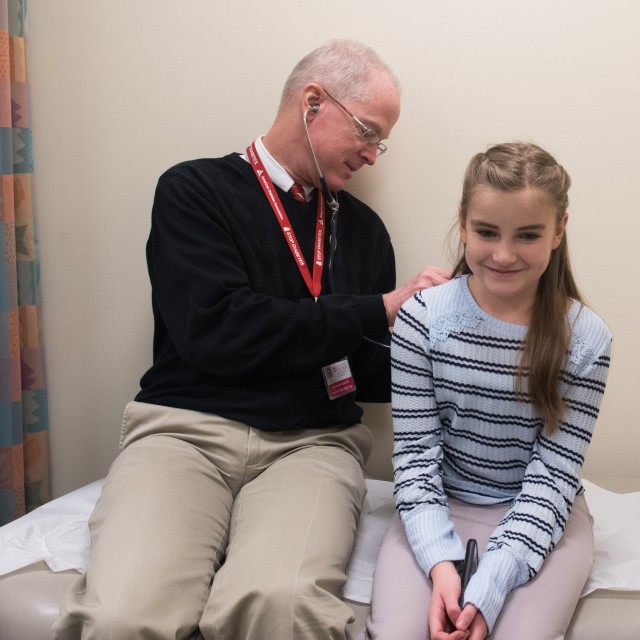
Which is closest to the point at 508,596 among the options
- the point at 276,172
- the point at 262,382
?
the point at 262,382

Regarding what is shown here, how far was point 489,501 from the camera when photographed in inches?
59.3

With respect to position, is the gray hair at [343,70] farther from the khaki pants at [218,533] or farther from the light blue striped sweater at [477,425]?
the khaki pants at [218,533]

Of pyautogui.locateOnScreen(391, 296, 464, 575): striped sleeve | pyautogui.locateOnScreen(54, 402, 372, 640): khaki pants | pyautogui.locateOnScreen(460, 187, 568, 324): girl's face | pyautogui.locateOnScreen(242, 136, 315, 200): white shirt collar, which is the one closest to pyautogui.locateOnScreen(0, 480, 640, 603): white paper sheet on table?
pyautogui.locateOnScreen(54, 402, 372, 640): khaki pants

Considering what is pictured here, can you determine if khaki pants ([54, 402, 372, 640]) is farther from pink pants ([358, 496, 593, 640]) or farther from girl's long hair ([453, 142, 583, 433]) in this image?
girl's long hair ([453, 142, 583, 433])

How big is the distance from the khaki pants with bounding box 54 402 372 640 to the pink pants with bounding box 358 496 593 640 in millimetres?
81

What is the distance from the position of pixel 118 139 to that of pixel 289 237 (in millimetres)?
582

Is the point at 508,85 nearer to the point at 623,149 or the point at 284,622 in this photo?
the point at 623,149

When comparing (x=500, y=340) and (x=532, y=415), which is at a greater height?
(x=500, y=340)

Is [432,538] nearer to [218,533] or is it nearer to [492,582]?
[492,582]

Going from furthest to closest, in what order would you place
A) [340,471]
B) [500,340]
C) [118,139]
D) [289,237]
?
1. [118,139]
2. [289,237]
3. [340,471]
4. [500,340]

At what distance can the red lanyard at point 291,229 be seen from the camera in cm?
177

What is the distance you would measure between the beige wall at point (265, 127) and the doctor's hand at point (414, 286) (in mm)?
346

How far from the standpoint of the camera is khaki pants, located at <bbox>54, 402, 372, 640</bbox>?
4.29ft

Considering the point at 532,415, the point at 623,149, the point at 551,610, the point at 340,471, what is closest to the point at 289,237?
the point at 340,471
